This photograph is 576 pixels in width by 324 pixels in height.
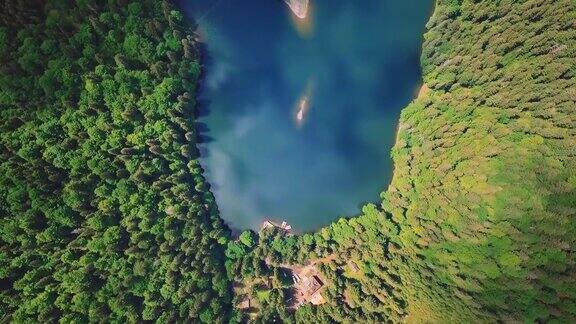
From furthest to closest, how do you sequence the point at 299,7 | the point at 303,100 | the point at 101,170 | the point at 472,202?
the point at 303,100 < the point at 299,7 < the point at 101,170 < the point at 472,202

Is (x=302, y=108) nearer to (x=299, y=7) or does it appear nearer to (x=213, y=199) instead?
(x=299, y=7)

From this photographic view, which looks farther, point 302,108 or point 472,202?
point 302,108

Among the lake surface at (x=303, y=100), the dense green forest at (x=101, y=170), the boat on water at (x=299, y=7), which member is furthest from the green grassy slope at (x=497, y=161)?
the dense green forest at (x=101, y=170)

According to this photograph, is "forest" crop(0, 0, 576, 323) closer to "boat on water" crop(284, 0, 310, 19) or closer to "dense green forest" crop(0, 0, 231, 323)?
"dense green forest" crop(0, 0, 231, 323)

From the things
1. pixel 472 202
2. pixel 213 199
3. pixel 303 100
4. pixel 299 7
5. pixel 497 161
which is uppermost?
pixel 299 7

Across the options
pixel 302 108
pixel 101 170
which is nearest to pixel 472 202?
pixel 302 108

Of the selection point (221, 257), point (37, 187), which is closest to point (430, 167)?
point (221, 257)

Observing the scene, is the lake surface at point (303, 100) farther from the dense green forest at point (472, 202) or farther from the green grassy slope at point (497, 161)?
the green grassy slope at point (497, 161)
